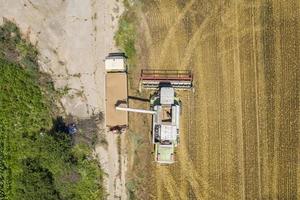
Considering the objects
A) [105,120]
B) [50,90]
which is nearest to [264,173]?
[105,120]

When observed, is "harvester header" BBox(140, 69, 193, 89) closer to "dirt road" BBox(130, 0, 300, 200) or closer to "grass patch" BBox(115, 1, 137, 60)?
"dirt road" BBox(130, 0, 300, 200)

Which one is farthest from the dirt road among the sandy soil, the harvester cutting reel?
the sandy soil

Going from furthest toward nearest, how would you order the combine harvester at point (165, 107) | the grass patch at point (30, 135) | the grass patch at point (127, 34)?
the grass patch at point (127, 34) < the grass patch at point (30, 135) < the combine harvester at point (165, 107)

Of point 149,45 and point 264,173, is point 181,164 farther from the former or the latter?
point 149,45

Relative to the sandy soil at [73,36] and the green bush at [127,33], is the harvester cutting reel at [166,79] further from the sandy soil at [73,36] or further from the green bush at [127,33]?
the sandy soil at [73,36]

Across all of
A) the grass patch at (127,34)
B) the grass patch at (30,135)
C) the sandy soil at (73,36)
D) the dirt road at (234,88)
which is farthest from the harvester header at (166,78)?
the grass patch at (30,135)

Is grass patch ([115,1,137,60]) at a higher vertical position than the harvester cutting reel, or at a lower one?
A: higher
